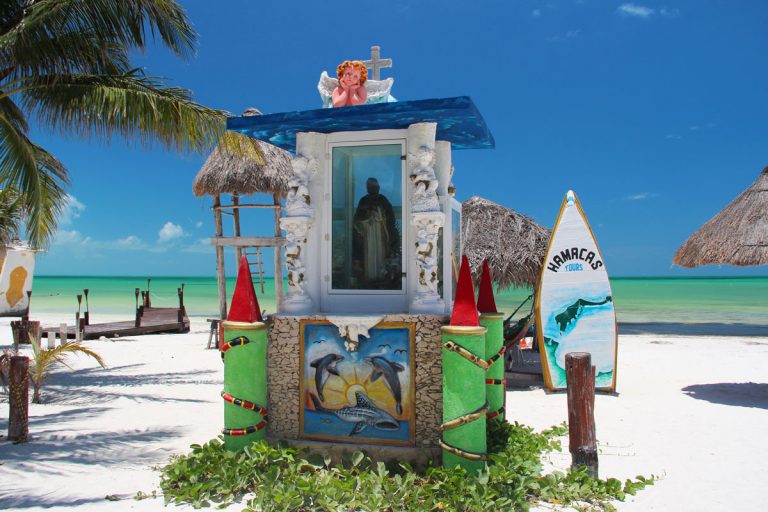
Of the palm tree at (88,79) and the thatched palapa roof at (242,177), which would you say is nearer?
the palm tree at (88,79)

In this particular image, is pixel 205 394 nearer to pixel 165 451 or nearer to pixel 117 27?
pixel 165 451

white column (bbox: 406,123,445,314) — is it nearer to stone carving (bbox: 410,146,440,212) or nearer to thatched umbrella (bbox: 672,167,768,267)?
stone carving (bbox: 410,146,440,212)

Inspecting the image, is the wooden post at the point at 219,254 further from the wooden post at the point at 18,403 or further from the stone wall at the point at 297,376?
the stone wall at the point at 297,376

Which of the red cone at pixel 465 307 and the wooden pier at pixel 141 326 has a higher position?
the red cone at pixel 465 307

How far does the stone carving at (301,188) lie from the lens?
4.97m

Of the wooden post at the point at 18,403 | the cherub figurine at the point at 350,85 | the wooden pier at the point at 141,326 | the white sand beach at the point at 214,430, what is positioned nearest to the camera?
the white sand beach at the point at 214,430

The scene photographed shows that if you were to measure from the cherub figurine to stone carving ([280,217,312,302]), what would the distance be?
1.11 meters

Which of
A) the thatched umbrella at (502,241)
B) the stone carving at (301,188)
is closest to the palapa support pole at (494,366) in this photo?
the stone carving at (301,188)

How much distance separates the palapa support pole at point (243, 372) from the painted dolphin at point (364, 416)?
62 centimetres

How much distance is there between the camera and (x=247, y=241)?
508 inches

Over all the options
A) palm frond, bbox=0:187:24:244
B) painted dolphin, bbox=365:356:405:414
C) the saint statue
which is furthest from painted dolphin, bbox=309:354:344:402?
palm frond, bbox=0:187:24:244

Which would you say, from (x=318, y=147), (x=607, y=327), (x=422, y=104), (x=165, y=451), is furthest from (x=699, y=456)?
(x=165, y=451)

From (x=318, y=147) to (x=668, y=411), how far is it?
18.4ft

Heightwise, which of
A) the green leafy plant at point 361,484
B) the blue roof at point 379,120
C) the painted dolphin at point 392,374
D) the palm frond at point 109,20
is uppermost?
the palm frond at point 109,20
